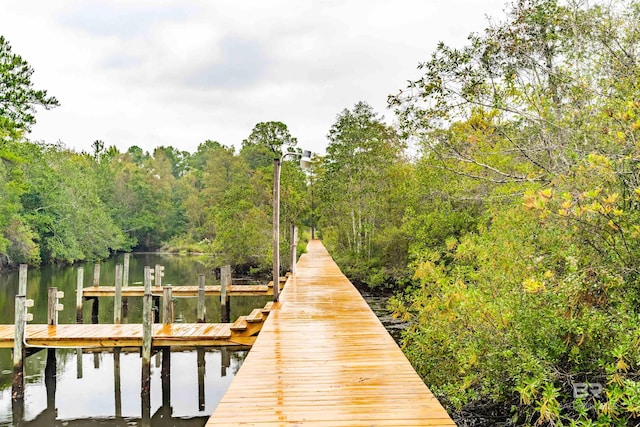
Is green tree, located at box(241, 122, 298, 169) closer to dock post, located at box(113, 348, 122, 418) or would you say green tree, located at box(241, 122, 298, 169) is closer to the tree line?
the tree line

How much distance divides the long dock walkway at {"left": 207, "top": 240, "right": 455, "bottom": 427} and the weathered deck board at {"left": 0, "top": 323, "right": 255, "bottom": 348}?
54.9 inches

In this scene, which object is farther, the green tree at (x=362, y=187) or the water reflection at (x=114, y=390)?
the green tree at (x=362, y=187)

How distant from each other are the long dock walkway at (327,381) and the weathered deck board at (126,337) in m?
1.39

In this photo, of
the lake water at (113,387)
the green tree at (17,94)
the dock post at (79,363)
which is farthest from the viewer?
the green tree at (17,94)

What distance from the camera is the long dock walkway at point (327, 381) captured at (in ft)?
11.4

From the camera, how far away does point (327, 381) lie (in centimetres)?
430

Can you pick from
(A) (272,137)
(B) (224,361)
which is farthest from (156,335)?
(A) (272,137)

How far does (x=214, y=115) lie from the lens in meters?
52.3

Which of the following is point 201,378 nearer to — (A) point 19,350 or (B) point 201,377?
(B) point 201,377

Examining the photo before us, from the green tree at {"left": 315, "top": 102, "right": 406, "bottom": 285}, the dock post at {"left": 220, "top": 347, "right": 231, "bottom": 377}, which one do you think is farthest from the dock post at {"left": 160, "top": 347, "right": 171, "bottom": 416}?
the green tree at {"left": 315, "top": 102, "right": 406, "bottom": 285}

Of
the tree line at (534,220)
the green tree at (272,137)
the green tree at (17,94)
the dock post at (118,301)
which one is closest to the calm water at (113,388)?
the dock post at (118,301)

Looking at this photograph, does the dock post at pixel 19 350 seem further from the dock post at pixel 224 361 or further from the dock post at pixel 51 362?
the dock post at pixel 224 361

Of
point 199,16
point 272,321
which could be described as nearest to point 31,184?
point 199,16

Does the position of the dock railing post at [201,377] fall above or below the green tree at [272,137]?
below
